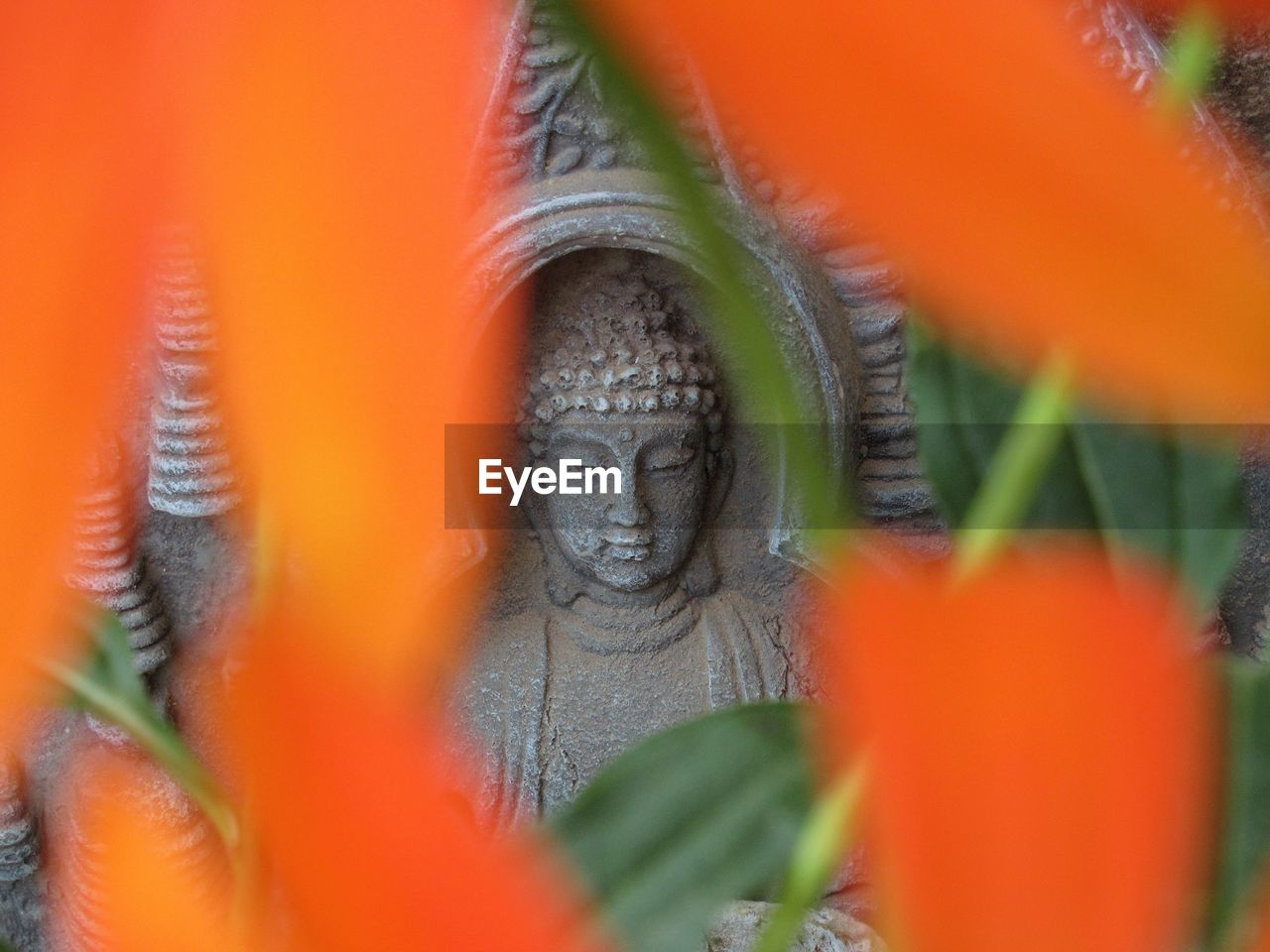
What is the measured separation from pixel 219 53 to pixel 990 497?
0.39 ft

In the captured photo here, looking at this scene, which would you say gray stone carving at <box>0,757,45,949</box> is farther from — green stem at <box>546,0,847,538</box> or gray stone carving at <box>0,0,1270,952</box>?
green stem at <box>546,0,847,538</box>

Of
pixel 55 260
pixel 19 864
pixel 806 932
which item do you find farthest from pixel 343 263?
pixel 19 864

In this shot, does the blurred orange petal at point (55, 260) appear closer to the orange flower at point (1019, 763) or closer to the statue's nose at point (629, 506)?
the orange flower at point (1019, 763)

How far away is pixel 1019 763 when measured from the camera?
93mm

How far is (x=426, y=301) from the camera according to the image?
79mm

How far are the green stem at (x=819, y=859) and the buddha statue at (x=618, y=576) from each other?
50 cm

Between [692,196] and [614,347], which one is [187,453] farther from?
[692,196]

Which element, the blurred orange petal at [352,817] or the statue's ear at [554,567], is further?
the statue's ear at [554,567]

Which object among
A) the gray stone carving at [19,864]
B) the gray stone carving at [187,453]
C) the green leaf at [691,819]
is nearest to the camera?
the green leaf at [691,819]

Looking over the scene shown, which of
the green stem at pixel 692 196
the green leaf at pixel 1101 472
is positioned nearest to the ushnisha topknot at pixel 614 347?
the green leaf at pixel 1101 472

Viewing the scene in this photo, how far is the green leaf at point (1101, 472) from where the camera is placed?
0.20 m

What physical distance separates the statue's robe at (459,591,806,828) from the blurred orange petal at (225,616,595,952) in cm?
64

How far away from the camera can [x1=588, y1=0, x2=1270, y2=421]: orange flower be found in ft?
0.23

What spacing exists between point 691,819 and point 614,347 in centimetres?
45
